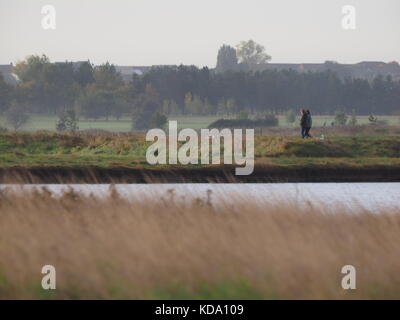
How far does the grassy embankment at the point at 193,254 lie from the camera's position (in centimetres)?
1013

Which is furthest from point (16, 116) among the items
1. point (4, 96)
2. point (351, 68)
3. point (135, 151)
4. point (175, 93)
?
point (351, 68)

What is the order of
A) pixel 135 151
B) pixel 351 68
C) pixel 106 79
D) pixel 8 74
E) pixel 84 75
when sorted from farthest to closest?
pixel 351 68 < pixel 8 74 < pixel 84 75 < pixel 106 79 < pixel 135 151

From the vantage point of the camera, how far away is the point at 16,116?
315ft

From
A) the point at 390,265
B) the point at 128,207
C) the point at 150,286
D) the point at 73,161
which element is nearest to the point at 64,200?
the point at 128,207

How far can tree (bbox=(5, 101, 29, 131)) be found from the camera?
3728 inches

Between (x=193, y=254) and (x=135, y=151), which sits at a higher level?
(x=193, y=254)

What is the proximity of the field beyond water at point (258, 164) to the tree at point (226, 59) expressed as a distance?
11357 centimetres

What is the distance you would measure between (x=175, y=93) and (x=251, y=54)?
138 ft

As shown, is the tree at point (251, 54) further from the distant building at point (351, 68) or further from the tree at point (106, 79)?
the tree at point (106, 79)

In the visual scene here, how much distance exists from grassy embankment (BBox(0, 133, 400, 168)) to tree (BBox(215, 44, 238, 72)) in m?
110

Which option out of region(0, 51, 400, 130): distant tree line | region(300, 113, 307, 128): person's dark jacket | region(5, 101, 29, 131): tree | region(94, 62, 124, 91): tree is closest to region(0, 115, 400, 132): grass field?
region(5, 101, 29, 131): tree

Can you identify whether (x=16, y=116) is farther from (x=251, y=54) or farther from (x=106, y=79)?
(x=251, y=54)

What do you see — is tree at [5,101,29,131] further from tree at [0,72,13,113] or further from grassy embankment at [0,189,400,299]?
grassy embankment at [0,189,400,299]
